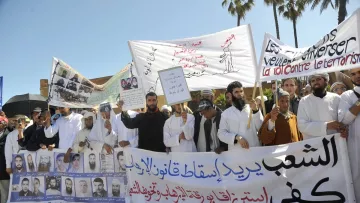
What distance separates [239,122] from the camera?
4.62 m

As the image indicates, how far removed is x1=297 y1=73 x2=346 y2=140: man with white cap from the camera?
4191 millimetres

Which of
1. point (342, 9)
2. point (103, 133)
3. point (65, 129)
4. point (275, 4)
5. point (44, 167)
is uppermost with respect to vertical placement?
point (275, 4)

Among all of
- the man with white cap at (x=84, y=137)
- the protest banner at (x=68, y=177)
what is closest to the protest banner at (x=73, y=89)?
the man with white cap at (x=84, y=137)

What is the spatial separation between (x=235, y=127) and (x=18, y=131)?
4.24m

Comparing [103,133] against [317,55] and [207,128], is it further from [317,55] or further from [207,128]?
[317,55]

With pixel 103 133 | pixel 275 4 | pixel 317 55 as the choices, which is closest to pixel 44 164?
pixel 103 133

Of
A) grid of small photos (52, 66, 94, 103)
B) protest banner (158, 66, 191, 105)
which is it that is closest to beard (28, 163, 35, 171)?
grid of small photos (52, 66, 94, 103)

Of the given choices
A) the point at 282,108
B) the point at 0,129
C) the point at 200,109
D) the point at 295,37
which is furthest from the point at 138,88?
the point at 295,37

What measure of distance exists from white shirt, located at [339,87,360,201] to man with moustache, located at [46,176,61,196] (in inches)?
184

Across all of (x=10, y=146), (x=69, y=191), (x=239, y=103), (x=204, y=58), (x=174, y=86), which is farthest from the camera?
(x=10, y=146)

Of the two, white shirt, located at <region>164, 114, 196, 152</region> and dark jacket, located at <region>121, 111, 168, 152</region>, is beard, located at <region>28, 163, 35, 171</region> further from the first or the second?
white shirt, located at <region>164, 114, 196, 152</region>

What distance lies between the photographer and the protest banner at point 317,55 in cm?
399

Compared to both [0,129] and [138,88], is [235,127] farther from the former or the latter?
[0,129]

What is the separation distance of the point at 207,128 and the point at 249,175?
0.88 metres
